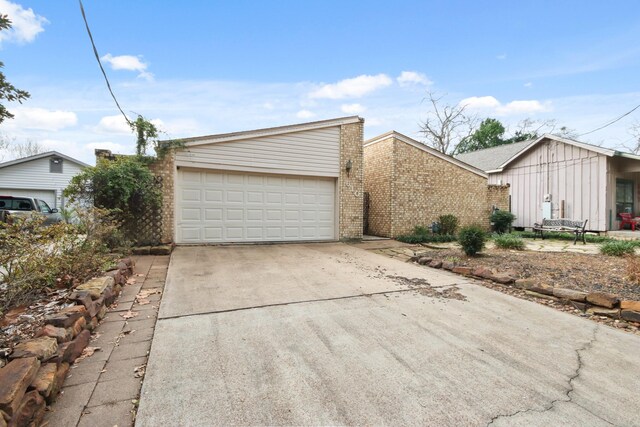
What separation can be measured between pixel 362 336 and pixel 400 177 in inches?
332

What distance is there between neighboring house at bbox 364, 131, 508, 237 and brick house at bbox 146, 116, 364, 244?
50.4 inches

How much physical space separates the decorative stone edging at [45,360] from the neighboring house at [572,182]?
1555 cm

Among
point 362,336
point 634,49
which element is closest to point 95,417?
point 362,336

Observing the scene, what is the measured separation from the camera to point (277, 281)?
4848 millimetres

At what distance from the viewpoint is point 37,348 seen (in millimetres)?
1988

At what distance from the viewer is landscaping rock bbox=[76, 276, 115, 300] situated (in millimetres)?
3188

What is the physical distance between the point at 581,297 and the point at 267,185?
7.32 meters

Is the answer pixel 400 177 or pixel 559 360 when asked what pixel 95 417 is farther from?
pixel 400 177

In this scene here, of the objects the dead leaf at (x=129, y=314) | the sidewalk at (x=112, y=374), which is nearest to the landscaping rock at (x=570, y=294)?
the sidewalk at (x=112, y=374)

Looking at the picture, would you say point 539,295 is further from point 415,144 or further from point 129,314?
point 415,144

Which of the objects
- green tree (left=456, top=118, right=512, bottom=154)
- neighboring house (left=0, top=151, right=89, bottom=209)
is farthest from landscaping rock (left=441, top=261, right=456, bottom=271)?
green tree (left=456, top=118, right=512, bottom=154)

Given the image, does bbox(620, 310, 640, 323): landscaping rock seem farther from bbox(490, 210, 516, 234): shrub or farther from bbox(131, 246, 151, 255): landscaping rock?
bbox(490, 210, 516, 234): shrub

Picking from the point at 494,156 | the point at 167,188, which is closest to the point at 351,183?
the point at 167,188

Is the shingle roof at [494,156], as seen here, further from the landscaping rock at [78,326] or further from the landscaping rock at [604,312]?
the landscaping rock at [78,326]
